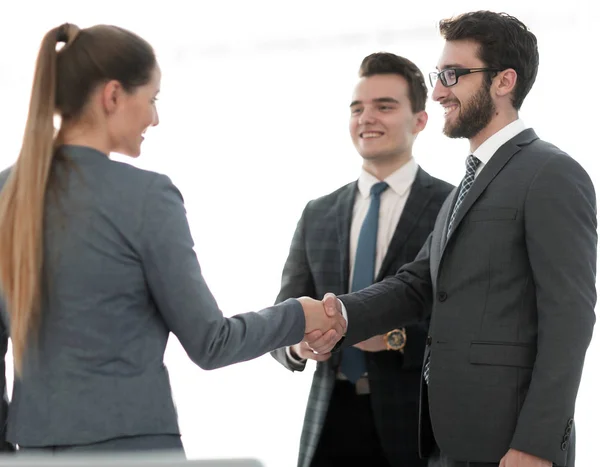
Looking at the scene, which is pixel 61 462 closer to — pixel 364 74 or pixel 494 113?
pixel 494 113

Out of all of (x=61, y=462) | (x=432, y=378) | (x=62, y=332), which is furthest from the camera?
(x=432, y=378)

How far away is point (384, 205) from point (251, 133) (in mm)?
2696

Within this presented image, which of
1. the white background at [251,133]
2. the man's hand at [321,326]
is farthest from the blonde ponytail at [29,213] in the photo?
the white background at [251,133]

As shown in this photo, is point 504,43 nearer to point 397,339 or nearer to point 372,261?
point 372,261

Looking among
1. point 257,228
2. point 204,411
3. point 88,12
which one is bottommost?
point 204,411

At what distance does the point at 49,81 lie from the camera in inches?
65.8

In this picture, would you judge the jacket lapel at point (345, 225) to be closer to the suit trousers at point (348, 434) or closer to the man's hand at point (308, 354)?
the man's hand at point (308, 354)

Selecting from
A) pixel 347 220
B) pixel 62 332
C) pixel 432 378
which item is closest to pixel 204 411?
pixel 347 220

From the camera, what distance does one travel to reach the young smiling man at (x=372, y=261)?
2.54 metres

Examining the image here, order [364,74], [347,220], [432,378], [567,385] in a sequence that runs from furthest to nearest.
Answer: [364,74], [347,220], [432,378], [567,385]

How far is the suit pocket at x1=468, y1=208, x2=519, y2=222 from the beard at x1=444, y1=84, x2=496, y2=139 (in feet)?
0.82

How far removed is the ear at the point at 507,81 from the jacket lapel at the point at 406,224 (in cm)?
51

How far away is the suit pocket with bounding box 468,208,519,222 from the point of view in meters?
2.05

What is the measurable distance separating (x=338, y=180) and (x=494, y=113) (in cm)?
293
